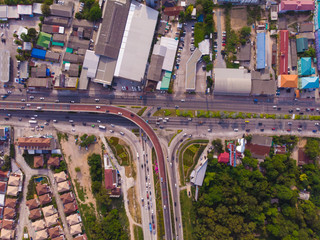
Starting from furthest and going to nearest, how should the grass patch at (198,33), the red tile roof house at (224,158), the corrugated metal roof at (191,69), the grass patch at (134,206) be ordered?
the grass patch at (134,206)
the grass patch at (198,33)
the corrugated metal roof at (191,69)
the red tile roof house at (224,158)

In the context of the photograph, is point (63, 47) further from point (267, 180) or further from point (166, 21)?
point (267, 180)

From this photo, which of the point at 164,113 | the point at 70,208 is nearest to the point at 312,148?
the point at 164,113

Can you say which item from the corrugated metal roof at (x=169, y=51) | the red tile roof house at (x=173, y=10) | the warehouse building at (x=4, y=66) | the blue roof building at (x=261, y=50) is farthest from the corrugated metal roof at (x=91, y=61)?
the blue roof building at (x=261, y=50)

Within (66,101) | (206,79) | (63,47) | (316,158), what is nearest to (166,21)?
(206,79)

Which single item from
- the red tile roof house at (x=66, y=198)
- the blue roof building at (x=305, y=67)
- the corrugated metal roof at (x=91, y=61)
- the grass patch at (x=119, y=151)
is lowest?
the red tile roof house at (x=66, y=198)

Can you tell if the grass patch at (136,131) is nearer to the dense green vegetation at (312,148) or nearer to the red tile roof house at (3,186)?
the red tile roof house at (3,186)

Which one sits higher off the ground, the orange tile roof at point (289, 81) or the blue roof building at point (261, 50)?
the blue roof building at point (261, 50)
